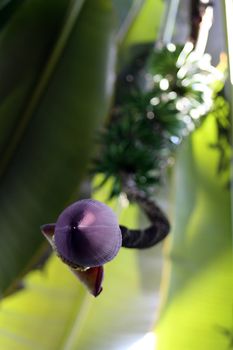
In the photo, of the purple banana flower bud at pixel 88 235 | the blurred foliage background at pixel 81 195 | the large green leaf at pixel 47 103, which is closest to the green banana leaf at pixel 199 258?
the blurred foliage background at pixel 81 195

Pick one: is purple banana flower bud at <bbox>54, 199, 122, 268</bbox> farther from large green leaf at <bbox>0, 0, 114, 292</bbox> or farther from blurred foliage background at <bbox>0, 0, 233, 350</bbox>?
large green leaf at <bbox>0, 0, 114, 292</bbox>

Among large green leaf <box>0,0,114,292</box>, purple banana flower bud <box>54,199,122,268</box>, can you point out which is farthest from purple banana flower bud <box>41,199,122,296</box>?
large green leaf <box>0,0,114,292</box>

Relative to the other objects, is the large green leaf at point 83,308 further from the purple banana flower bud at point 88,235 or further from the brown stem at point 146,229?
the purple banana flower bud at point 88,235

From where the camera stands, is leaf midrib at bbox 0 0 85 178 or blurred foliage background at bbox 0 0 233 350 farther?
leaf midrib at bbox 0 0 85 178

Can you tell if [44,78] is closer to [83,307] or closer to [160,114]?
[160,114]

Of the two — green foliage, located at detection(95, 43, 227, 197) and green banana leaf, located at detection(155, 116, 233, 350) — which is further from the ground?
green foliage, located at detection(95, 43, 227, 197)

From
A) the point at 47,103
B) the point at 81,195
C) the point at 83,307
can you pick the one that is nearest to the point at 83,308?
the point at 83,307
